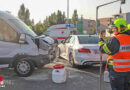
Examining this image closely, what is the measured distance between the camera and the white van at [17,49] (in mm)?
5820

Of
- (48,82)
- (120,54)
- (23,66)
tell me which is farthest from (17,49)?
(120,54)

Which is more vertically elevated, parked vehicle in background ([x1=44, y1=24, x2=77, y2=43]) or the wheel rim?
parked vehicle in background ([x1=44, y1=24, x2=77, y2=43])

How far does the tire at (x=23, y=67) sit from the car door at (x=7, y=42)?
1.16ft

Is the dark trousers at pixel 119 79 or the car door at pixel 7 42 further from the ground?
the car door at pixel 7 42

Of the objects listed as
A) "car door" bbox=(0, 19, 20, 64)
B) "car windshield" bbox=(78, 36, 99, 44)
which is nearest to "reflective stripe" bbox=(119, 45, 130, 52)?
"car door" bbox=(0, 19, 20, 64)

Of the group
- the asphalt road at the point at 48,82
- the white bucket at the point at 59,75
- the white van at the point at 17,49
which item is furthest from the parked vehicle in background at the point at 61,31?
the white bucket at the point at 59,75

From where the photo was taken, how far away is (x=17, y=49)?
591 cm

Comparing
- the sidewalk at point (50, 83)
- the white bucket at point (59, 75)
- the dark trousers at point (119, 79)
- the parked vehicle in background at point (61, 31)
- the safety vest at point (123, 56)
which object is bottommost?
the sidewalk at point (50, 83)

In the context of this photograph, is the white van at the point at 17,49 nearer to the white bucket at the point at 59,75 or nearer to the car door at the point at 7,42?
the car door at the point at 7,42

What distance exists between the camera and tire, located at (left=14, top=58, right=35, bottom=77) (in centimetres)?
583

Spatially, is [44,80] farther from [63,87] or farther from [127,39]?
[127,39]

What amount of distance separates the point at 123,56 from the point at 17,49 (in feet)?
13.2

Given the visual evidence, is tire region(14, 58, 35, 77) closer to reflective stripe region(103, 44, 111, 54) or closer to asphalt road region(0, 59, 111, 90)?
asphalt road region(0, 59, 111, 90)

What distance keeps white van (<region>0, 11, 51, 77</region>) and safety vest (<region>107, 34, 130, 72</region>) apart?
139 inches
